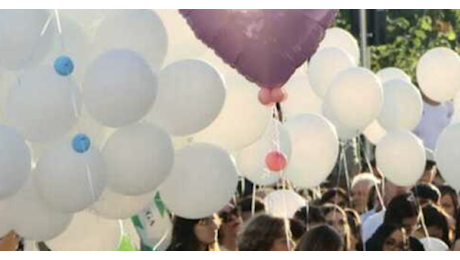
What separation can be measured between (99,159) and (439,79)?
2137mm

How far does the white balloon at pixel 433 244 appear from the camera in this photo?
13.5 feet

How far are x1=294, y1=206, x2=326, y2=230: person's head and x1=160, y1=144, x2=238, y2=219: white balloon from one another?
3.23 feet

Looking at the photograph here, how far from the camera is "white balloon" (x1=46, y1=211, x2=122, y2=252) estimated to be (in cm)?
307

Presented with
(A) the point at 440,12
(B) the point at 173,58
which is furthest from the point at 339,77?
(A) the point at 440,12

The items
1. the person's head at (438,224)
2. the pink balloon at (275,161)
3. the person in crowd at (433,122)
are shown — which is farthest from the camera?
the person in crowd at (433,122)

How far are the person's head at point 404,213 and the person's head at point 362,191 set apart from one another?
1.34ft

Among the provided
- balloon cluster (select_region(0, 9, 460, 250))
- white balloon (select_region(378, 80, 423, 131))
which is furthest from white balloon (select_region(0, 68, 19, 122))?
white balloon (select_region(378, 80, 423, 131))

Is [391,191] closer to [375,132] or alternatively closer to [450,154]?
[375,132]

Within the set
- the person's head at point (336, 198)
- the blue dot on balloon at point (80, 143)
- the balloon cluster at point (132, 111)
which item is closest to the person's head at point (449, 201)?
the person's head at point (336, 198)

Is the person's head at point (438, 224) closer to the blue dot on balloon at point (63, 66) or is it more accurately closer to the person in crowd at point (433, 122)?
the person in crowd at point (433, 122)

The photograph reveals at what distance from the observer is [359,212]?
4.80 metres

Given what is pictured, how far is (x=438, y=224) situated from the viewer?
4.37 metres

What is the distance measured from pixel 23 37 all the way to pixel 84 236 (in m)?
0.74

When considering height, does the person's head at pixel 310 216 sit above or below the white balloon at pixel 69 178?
below
